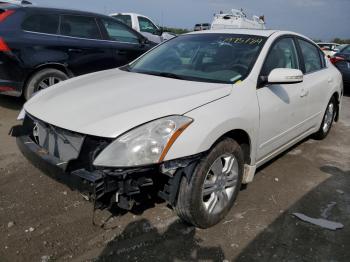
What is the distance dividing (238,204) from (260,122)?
80 centimetres

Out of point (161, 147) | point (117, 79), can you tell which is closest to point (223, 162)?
point (161, 147)

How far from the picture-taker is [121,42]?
6.76 metres

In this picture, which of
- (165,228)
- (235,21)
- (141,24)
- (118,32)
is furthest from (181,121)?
(235,21)

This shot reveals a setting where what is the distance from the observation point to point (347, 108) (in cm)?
805

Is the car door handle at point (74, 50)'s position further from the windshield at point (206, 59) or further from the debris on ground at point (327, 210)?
the debris on ground at point (327, 210)

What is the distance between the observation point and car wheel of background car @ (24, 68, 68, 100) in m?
5.55

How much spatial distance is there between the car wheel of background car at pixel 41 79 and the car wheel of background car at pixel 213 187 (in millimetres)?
3863

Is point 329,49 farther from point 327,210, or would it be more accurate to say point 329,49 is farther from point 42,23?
point 327,210

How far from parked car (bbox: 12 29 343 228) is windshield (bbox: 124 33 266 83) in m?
0.01

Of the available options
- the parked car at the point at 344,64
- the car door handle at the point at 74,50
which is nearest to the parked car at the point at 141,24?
the parked car at the point at 344,64

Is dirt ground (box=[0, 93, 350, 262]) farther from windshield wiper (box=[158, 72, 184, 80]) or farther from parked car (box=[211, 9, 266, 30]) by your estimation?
parked car (box=[211, 9, 266, 30])

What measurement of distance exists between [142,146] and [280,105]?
1702mm

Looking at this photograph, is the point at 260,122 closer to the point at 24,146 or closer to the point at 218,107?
the point at 218,107

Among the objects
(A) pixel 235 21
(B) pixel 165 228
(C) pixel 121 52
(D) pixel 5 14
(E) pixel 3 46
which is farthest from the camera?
(A) pixel 235 21
